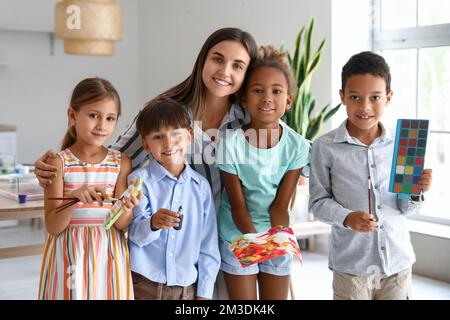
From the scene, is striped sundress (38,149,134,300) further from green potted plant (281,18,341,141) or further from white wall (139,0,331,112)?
white wall (139,0,331,112)

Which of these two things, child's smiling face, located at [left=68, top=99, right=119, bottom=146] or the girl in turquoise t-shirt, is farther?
the girl in turquoise t-shirt

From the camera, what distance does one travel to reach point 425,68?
474 cm

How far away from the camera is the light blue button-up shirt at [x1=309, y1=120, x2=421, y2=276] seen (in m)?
2.15

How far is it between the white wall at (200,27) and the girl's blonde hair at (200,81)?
277cm

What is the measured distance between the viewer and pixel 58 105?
704 cm

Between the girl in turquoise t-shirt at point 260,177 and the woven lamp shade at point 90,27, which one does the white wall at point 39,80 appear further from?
the girl in turquoise t-shirt at point 260,177

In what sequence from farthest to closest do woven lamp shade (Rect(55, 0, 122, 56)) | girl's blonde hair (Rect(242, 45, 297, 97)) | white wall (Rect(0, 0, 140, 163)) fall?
white wall (Rect(0, 0, 140, 163)) → woven lamp shade (Rect(55, 0, 122, 56)) → girl's blonde hair (Rect(242, 45, 297, 97))

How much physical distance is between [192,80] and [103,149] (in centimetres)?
43

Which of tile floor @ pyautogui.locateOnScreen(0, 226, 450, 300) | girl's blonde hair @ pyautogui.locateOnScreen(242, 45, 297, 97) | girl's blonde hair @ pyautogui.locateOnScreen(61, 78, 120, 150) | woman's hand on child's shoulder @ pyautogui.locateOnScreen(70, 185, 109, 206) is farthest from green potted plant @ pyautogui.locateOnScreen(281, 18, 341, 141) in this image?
woman's hand on child's shoulder @ pyautogui.locateOnScreen(70, 185, 109, 206)

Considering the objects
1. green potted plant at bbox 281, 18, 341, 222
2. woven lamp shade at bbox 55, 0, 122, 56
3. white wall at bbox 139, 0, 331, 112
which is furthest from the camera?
white wall at bbox 139, 0, 331, 112

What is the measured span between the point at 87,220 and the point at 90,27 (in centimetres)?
180

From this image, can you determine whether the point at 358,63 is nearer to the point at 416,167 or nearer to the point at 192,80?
the point at 416,167

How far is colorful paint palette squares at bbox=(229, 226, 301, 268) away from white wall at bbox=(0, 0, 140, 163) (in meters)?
5.16
